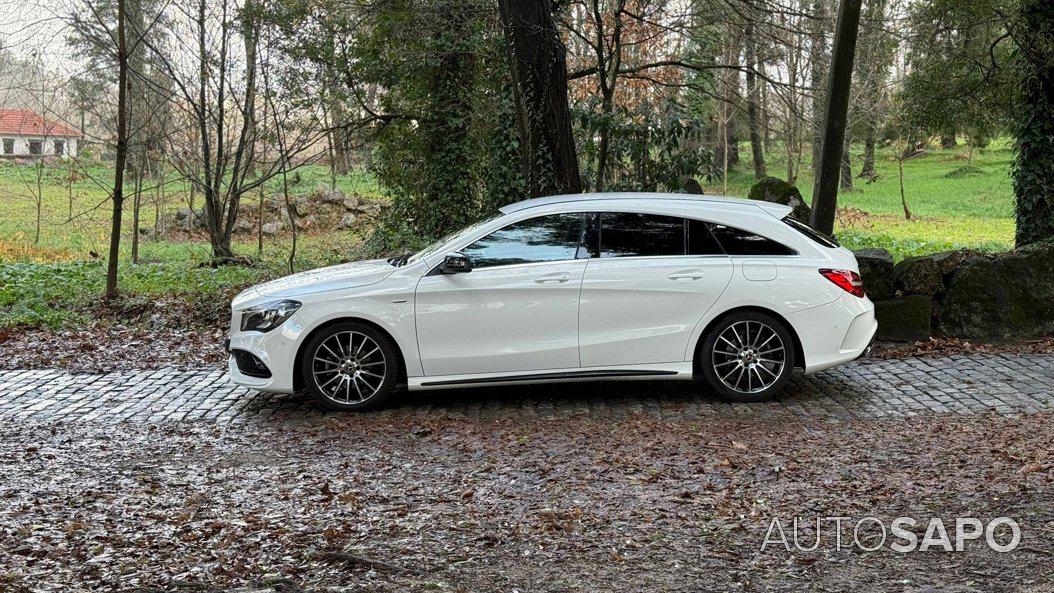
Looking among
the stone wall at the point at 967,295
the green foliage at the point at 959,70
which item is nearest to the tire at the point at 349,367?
the stone wall at the point at 967,295

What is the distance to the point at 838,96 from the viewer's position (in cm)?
1144

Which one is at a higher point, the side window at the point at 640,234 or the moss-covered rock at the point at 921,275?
the side window at the point at 640,234

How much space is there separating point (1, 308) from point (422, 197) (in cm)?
728

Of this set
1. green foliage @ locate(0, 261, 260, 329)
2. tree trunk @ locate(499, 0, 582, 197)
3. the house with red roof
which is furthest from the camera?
the house with red roof

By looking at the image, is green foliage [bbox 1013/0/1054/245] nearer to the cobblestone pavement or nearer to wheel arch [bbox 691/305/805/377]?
the cobblestone pavement

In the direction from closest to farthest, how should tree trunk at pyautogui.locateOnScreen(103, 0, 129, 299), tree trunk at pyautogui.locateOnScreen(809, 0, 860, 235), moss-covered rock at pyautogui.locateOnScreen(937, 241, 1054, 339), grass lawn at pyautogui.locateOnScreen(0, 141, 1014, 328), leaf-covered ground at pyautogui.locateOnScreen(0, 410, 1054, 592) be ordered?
leaf-covered ground at pyautogui.locateOnScreen(0, 410, 1054, 592), moss-covered rock at pyautogui.locateOnScreen(937, 241, 1054, 339), tree trunk at pyautogui.locateOnScreen(809, 0, 860, 235), tree trunk at pyautogui.locateOnScreen(103, 0, 129, 299), grass lawn at pyautogui.locateOnScreen(0, 141, 1014, 328)

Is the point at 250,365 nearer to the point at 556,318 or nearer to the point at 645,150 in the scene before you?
the point at 556,318

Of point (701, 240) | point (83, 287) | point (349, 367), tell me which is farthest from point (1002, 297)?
point (83, 287)

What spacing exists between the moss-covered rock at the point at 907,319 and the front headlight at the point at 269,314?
5.87 m

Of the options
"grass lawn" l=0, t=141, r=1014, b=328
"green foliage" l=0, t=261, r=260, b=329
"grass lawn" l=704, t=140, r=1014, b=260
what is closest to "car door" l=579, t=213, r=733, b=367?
"green foliage" l=0, t=261, r=260, b=329

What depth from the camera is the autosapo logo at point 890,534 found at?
4.43 metres

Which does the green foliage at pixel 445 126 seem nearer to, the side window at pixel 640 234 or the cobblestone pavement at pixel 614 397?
the side window at pixel 640 234

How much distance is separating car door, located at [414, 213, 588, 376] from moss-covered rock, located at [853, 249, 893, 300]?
145 inches

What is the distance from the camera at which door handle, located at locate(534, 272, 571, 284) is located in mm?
7629
